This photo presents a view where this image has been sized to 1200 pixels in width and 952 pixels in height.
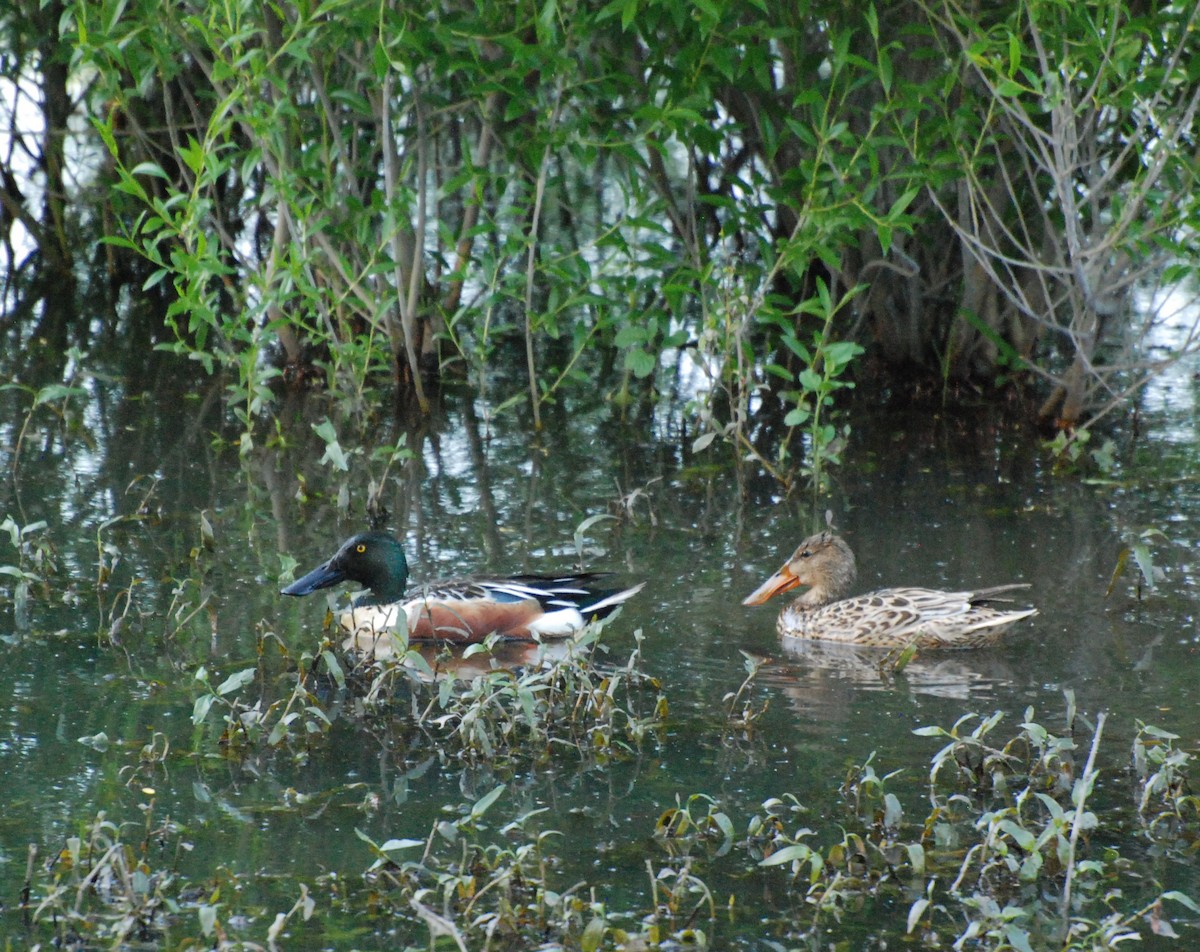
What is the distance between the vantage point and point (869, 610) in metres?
7.66

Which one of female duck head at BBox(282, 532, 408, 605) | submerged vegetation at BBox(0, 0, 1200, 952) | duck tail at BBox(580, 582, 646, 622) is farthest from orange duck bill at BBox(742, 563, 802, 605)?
female duck head at BBox(282, 532, 408, 605)

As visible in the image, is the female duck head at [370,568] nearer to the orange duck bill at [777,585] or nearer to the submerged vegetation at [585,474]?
the submerged vegetation at [585,474]

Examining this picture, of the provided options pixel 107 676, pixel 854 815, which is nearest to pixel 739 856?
pixel 854 815

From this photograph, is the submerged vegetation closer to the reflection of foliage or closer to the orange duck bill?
the reflection of foliage

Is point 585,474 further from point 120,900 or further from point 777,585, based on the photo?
point 120,900

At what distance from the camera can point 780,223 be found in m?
12.4

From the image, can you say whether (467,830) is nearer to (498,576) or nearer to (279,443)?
(498,576)

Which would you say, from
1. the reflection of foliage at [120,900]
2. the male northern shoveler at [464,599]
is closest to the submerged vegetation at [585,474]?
the reflection of foliage at [120,900]

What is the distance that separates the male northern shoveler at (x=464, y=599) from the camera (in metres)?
7.59

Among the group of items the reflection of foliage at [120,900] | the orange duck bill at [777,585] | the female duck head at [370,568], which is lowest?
the reflection of foliage at [120,900]

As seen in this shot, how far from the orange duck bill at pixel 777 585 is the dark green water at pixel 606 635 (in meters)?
0.07

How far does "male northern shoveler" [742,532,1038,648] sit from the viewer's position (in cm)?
745

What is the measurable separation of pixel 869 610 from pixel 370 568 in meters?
2.11

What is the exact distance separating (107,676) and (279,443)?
347 centimetres
